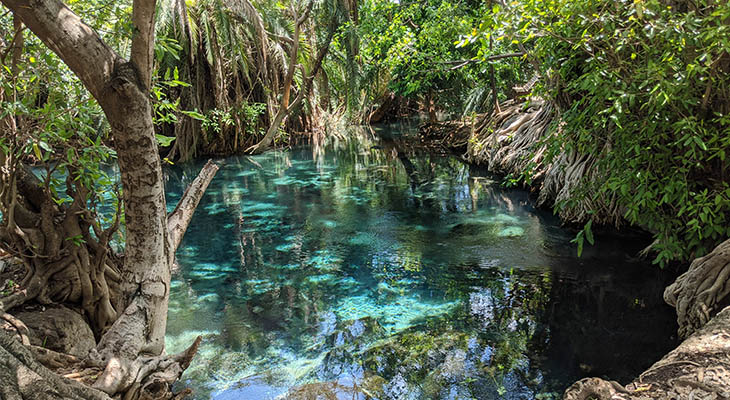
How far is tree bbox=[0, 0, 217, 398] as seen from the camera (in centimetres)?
303

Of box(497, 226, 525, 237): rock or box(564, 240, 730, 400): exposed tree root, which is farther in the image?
box(497, 226, 525, 237): rock

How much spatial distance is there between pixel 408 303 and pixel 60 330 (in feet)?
13.5

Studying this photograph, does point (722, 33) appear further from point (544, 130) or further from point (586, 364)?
point (544, 130)

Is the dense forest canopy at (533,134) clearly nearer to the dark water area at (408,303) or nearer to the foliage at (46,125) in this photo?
the foliage at (46,125)

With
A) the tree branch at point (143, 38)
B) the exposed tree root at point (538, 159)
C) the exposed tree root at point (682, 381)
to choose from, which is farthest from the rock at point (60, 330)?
the exposed tree root at point (538, 159)

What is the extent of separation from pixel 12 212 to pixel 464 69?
14.5m

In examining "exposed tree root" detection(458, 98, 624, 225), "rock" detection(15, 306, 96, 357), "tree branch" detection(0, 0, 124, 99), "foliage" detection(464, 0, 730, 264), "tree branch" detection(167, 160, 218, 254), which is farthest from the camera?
"exposed tree root" detection(458, 98, 624, 225)

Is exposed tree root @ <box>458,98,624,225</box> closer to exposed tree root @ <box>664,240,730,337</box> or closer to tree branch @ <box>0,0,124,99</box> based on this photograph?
exposed tree root @ <box>664,240,730,337</box>

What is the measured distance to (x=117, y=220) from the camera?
4414mm

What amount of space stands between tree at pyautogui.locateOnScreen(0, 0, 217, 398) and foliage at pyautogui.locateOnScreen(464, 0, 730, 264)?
4.21m

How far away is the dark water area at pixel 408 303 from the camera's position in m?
5.17

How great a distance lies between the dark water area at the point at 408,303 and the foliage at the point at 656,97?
1283 mm

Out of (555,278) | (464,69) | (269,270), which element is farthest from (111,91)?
(464,69)

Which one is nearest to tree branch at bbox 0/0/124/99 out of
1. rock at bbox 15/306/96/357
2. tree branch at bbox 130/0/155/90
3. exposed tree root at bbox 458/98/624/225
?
tree branch at bbox 130/0/155/90
